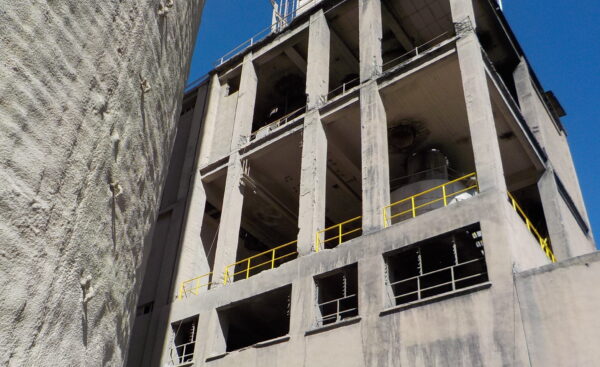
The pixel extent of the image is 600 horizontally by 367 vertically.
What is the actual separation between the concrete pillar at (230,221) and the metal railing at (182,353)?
2.42 metres

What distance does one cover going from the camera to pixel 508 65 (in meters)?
24.1

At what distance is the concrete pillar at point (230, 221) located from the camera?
20.4 meters

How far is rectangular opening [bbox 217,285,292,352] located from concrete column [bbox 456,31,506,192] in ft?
22.5

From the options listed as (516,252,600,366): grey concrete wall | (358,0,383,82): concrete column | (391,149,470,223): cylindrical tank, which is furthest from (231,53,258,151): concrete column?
(516,252,600,366): grey concrete wall

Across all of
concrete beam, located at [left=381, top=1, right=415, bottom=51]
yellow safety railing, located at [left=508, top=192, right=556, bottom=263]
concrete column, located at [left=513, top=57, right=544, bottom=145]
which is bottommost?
yellow safety railing, located at [left=508, top=192, right=556, bottom=263]

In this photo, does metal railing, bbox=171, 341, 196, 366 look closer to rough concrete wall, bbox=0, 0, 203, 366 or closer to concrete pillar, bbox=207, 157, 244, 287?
concrete pillar, bbox=207, 157, 244, 287

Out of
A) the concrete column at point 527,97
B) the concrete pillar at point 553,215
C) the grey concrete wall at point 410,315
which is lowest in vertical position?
the grey concrete wall at point 410,315

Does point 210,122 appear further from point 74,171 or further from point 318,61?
point 74,171

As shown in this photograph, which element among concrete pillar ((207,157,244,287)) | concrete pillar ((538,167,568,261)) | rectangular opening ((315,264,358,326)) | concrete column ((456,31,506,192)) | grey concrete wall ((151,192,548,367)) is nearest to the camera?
grey concrete wall ((151,192,548,367))

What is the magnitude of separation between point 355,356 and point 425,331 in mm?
2033

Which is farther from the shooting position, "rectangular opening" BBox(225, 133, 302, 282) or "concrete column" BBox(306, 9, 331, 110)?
"rectangular opening" BBox(225, 133, 302, 282)

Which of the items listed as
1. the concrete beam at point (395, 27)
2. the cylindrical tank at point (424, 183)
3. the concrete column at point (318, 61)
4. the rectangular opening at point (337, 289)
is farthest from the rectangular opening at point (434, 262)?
the concrete beam at point (395, 27)

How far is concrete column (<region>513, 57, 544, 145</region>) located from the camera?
21875 millimetres

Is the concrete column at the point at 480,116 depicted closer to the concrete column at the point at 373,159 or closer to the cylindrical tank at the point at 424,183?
the concrete column at the point at 373,159
